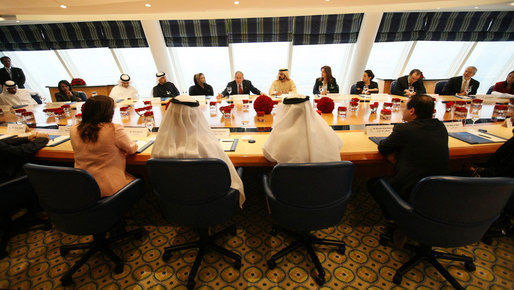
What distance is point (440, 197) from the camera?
0.99 metres

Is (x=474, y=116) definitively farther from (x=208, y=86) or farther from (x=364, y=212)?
(x=208, y=86)

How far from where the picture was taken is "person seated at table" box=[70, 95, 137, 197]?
1318 millimetres

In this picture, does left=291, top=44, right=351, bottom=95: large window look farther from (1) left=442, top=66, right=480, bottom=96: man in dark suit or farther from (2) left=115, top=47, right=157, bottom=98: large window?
(2) left=115, top=47, right=157, bottom=98: large window

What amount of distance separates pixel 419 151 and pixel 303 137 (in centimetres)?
75

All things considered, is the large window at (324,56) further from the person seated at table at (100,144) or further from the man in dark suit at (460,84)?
the person seated at table at (100,144)

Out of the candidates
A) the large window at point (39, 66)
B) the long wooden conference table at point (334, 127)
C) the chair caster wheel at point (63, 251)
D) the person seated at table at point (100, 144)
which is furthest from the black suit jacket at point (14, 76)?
the person seated at table at point (100, 144)

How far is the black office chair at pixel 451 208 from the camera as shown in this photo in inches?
36.0

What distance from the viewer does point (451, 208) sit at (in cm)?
101

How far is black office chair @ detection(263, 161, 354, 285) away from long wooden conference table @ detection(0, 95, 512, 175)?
0.37 metres

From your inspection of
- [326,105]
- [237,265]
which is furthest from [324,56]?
[237,265]

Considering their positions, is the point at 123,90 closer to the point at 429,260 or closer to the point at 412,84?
the point at 429,260

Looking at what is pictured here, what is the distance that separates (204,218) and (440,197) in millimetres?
1279

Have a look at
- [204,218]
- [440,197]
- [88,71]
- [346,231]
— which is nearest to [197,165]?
[204,218]

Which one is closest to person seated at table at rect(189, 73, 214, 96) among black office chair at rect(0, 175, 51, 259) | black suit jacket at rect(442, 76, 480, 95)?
black office chair at rect(0, 175, 51, 259)
